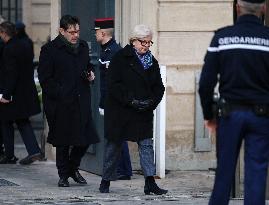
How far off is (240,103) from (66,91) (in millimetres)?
3962

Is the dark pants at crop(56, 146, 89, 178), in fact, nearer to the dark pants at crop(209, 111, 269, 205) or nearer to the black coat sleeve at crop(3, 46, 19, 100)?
the black coat sleeve at crop(3, 46, 19, 100)

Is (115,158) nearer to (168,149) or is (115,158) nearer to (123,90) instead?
(123,90)

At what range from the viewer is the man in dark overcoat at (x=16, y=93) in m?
13.9

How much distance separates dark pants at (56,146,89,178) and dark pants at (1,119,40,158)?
7.34 feet

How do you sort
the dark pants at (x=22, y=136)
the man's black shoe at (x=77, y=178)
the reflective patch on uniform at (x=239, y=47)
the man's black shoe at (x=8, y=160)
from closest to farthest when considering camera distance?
the reflective patch on uniform at (x=239, y=47) < the man's black shoe at (x=77, y=178) < the dark pants at (x=22, y=136) < the man's black shoe at (x=8, y=160)

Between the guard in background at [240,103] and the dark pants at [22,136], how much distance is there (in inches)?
255

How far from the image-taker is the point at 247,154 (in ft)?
25.7

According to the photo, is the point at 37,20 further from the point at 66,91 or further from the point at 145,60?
the point at 145,60

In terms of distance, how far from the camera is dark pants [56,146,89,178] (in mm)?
11703

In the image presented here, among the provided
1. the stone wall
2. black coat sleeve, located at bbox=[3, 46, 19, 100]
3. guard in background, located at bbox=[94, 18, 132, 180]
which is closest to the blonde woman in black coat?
guard in background, located at bbox=[94, 18, 132, 180]

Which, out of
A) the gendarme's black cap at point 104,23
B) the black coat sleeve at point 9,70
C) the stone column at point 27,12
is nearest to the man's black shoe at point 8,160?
the black coat sleeve at point 9,70

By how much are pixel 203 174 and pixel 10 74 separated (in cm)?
265

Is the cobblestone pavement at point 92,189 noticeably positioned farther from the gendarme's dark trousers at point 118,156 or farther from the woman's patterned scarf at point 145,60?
the woman's patterned scarf at point 145,60

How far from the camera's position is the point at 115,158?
11070 millimetres
